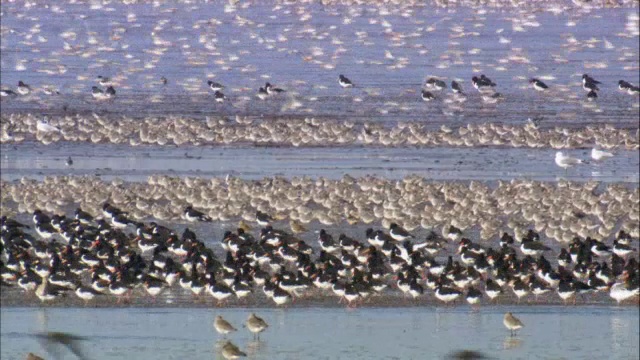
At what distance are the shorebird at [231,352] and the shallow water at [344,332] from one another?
108 mm

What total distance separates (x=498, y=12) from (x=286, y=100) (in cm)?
1547

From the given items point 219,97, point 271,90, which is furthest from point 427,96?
point 219,97

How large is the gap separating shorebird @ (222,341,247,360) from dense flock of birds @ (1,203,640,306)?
187cm

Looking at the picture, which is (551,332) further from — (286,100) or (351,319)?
(286,100)

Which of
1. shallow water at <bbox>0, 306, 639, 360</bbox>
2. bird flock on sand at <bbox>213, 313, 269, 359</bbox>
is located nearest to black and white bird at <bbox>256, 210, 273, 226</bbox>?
shallow water at <bbox>0, 306, 639, 360</bbox>

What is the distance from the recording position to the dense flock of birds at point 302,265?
14938mm

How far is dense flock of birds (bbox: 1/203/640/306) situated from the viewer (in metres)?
14.9

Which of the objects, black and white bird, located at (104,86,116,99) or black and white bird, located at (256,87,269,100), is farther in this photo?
black and white bird, located at (104,86,116,99)

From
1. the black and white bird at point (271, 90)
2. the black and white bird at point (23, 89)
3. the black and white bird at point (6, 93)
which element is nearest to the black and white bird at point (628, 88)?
the black and white bird at point (271, 90)

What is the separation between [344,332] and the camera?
1358 cm

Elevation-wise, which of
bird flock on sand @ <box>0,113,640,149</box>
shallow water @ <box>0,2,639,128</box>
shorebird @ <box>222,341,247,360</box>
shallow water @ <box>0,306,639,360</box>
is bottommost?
shallow water @ <box>0,2,639,128</box>

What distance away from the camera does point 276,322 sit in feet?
46.1

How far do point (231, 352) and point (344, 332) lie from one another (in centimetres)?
134

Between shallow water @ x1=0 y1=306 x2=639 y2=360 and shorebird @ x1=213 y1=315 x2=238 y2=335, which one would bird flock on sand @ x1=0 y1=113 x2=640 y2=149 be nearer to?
shallow water @ x1=0 y1=306 x2=639 y2=360
